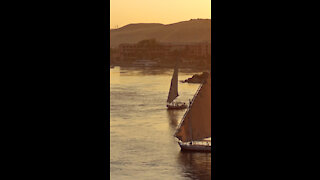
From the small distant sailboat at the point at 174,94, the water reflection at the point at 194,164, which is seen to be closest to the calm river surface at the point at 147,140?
the water reflection at the point at 194,164

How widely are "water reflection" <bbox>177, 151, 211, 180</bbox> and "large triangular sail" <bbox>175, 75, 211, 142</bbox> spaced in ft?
7.54

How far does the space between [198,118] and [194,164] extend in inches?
162

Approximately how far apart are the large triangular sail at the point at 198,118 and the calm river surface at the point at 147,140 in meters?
1.71

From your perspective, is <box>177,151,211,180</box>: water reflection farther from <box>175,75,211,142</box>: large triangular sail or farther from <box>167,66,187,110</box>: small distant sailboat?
<box>167,66,187,110</box>: small distant sailboat

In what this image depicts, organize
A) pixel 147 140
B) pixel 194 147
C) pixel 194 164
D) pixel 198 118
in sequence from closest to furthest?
pixel 198 118
pixel 194 164
pixel 194 147
pixel 147 140

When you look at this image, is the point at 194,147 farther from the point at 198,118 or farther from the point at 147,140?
the point at 198,118

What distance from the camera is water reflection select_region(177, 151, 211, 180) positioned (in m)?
23.5

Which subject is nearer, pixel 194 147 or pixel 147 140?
pixel 194 147

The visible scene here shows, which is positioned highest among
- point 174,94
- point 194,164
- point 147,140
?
point 174,94

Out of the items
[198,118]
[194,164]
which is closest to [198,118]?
[198,118]

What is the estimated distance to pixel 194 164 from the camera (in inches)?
944

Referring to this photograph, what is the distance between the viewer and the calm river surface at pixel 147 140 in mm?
23391

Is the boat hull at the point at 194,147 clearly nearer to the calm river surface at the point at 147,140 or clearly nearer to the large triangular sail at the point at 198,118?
the calm river surface at the point at 147,140
